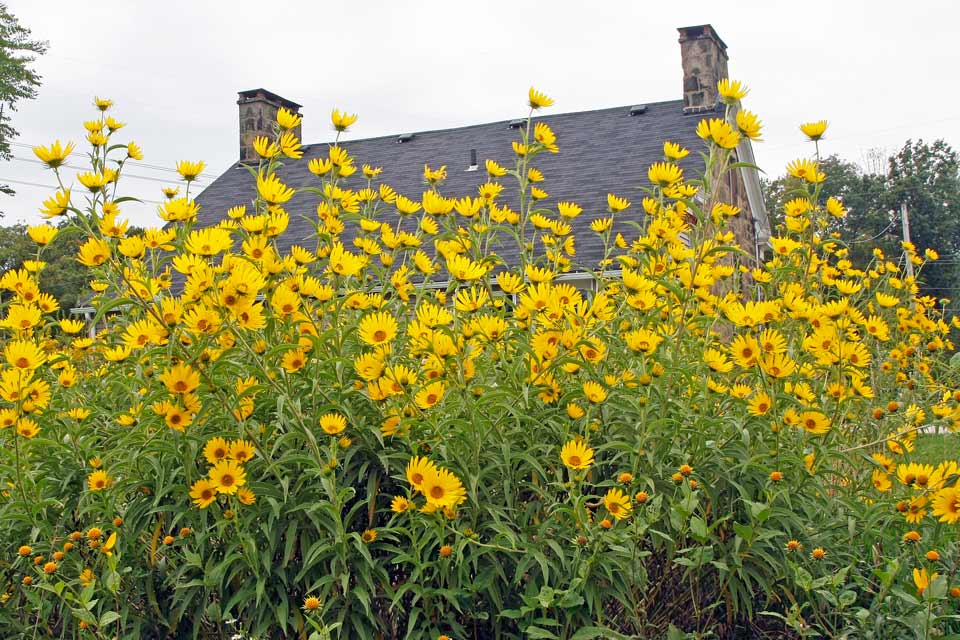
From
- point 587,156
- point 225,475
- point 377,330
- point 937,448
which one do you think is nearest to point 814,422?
point 377,330

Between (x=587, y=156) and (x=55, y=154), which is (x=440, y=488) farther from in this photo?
(x=587, y=156)

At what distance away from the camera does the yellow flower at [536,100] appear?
3.29 metres

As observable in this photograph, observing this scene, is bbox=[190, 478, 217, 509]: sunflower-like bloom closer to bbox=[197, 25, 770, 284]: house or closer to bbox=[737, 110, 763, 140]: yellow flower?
bbox=[737, 110, 763, 140]: yellow flower

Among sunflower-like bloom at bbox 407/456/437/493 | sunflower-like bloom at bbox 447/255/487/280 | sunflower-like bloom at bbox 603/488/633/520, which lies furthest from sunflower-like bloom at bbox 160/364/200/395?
sunflower-like bloom at bbox 603/488/633/520

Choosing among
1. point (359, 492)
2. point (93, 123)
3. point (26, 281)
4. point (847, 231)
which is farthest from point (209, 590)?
point (847, 231)

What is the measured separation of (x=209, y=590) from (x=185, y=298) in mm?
647

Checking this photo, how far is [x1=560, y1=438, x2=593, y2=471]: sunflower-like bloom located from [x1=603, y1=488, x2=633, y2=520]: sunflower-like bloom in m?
0.08

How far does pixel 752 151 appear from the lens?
15266 millimetres

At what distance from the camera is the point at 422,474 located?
1891 millimetres

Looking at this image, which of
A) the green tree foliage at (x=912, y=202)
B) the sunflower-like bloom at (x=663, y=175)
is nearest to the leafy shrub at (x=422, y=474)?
the sunflower-like bloom at (x=663, y=175)

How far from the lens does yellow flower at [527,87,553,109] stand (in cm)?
329

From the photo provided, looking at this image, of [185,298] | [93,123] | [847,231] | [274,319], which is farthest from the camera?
[847,231]

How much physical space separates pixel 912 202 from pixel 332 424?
33.3m

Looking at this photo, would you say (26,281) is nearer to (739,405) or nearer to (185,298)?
(185,298)
